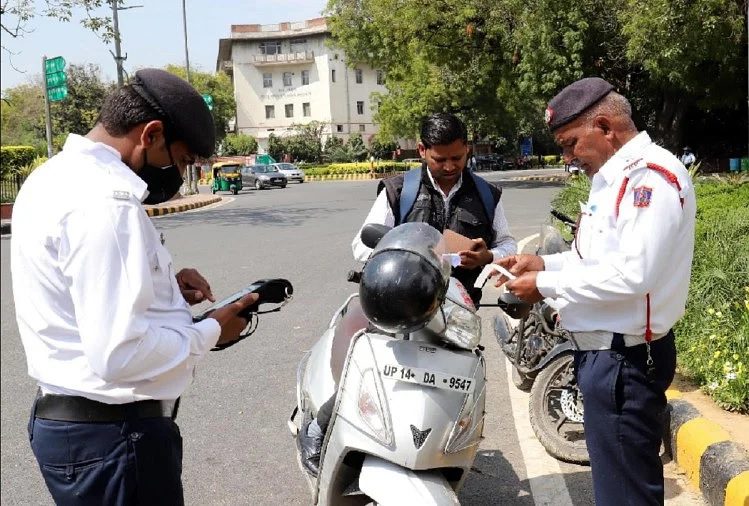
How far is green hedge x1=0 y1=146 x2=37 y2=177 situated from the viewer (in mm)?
21969

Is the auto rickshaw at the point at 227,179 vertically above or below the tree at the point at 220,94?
below

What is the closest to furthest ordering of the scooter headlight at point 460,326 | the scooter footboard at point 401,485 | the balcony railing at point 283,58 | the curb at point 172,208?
the scooter footboard at point 401,485, the scooter headlight at point 460,326, the curb at point 172,208, the balcony railing at point 283,58

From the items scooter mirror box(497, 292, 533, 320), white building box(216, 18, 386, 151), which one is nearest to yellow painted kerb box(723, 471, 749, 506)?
scooter mirror box(497, 292, 533, 320)

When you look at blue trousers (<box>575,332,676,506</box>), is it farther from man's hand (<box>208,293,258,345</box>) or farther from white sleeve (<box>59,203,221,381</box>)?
white sleeve (<box>59,203,221,381</box>)

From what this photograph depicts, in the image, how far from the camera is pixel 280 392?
523 cm

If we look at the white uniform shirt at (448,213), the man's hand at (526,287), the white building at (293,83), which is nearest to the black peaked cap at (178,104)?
the man's hand at (526,287)

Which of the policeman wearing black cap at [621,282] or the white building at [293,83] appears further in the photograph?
the white building at [293,83]

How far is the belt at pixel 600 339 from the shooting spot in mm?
2438

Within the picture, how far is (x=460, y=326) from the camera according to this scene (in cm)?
263

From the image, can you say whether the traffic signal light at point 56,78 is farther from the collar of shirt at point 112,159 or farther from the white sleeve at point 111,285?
the white sleeve at point 111,285

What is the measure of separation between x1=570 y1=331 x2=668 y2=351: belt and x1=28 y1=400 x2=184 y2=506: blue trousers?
55.9 inches

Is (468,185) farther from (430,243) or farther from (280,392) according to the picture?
(280,392)

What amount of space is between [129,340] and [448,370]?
1.16m

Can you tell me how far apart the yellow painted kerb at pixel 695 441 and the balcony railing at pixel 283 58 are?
211 ft
